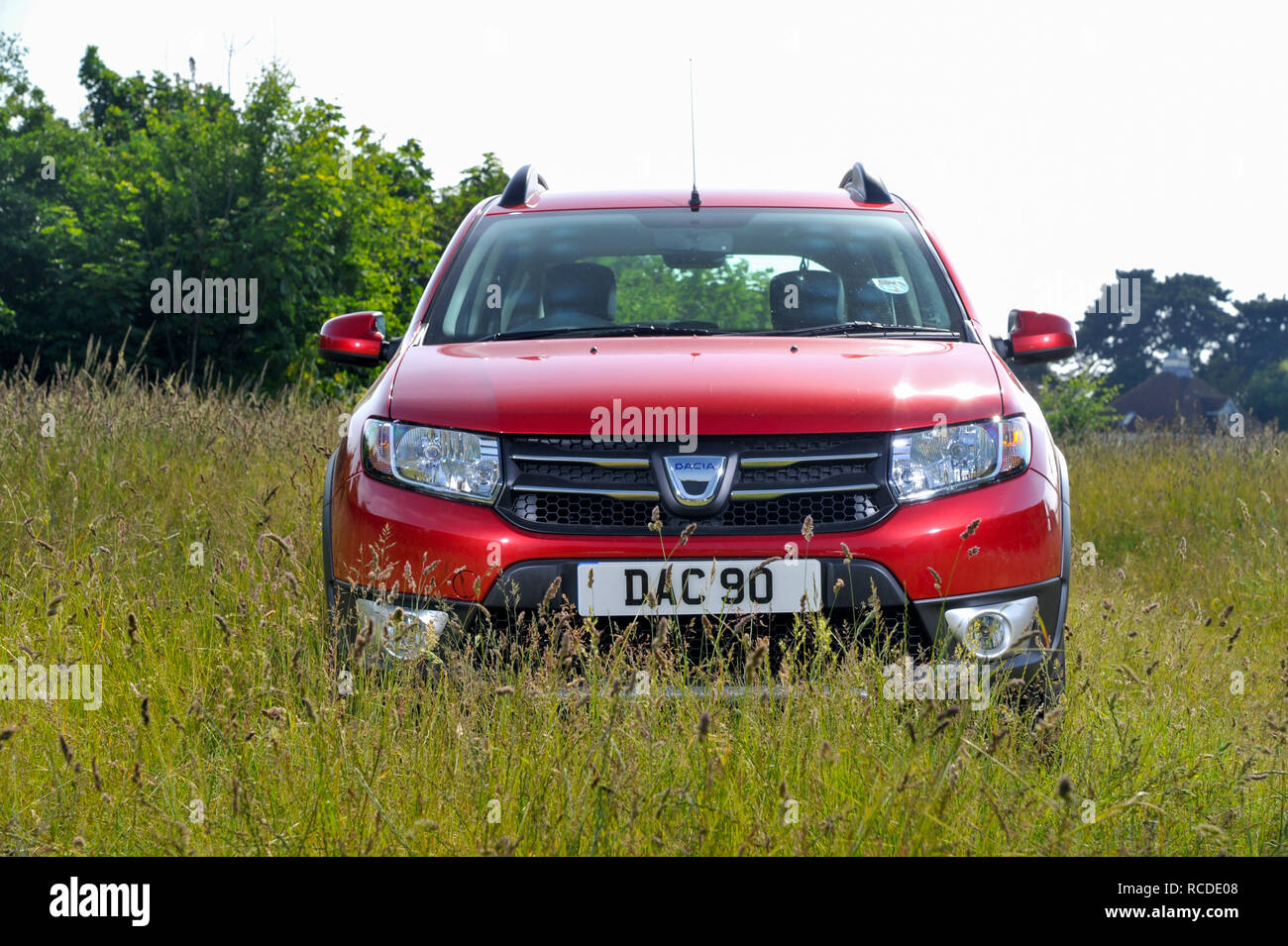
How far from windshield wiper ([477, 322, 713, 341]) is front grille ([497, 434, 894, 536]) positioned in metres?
0.92

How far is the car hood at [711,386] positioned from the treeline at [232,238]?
18.4 metres

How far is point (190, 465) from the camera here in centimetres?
687

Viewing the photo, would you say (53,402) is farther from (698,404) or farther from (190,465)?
(698,404)

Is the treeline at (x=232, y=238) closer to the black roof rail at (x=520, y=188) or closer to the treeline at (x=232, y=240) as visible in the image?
the treeline at (x=232, y=240)

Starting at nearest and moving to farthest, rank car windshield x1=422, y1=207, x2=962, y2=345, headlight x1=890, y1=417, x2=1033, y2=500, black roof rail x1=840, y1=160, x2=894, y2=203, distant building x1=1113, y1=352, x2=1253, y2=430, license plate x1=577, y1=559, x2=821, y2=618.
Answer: license plate x1=577, y1=559, x2=821, y2=618 → headlight x1=890, y1=417, x2=1033, y2=500 → car windshield x1=422, y1=207, x2=962, y2=345 → black roof rail x1=840, y1=160, x2=894, y2=203 → distant building x1=1113, y1=352, x2=1253, y2=430

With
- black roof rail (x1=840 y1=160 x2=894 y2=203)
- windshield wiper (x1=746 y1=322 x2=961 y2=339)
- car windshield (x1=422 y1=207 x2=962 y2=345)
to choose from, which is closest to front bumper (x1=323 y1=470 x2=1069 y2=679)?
windshield wiper (x1=746 y1=322 x2=961 y2=339)

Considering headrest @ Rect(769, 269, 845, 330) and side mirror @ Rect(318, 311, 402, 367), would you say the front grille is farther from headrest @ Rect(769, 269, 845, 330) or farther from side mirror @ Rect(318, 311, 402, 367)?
side mirror @ Rect(318, 311, 402, 367)

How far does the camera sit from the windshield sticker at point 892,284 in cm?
452

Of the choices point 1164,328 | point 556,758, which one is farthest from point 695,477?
point 1164,328

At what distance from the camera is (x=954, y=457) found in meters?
3.23

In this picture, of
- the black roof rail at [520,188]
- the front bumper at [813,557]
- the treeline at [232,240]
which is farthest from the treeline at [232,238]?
the front bumper at [813,557]

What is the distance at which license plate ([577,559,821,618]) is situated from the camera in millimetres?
3037
